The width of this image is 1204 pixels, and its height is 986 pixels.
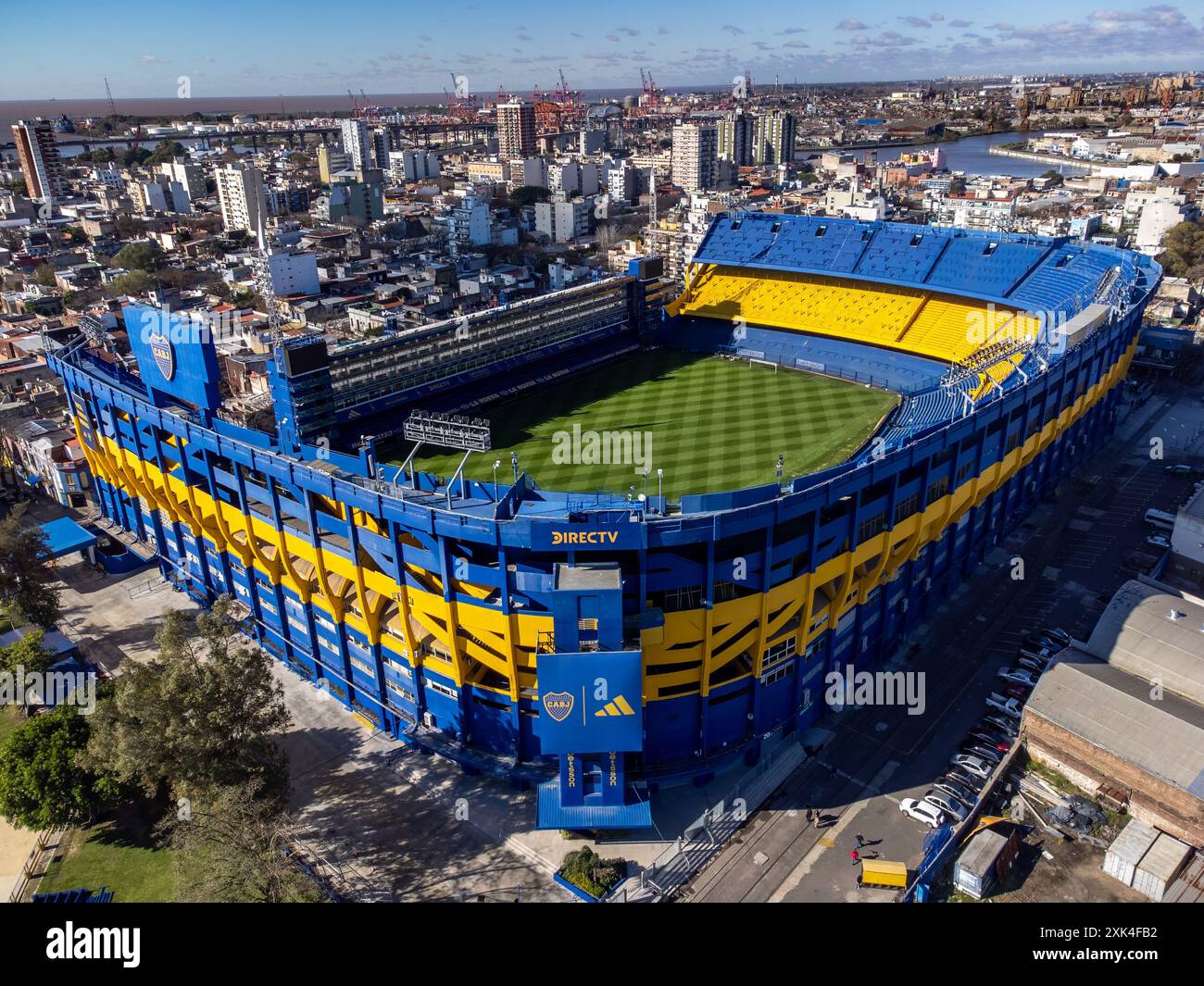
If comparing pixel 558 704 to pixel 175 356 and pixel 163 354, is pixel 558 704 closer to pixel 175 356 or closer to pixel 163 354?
pixel 175 356

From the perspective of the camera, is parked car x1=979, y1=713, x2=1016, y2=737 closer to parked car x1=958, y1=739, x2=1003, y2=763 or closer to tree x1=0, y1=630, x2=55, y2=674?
parked car x1=958, y1=739, x2=1003, y2=763

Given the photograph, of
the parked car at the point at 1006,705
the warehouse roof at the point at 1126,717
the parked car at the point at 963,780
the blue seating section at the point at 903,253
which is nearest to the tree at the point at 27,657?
the parked car at the point at 963,780

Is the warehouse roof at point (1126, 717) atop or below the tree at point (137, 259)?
below

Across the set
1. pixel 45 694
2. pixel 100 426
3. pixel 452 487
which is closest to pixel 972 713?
pixel 452 487

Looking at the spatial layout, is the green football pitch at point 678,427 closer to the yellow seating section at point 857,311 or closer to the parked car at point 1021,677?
the yellow seating section at point 857,311

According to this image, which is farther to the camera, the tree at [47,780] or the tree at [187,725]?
the tree at [47,780]

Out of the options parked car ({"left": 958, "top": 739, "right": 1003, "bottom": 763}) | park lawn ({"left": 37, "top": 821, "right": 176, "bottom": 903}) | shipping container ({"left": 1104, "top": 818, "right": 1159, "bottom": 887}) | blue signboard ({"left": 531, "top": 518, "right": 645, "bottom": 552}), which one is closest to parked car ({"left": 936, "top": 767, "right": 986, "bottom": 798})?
parked car ({"left": 958, "top": 739, "right": 1003, "bottom": 763})

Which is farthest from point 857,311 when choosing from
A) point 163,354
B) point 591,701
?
point 163,354
